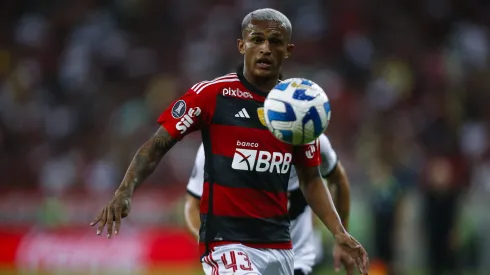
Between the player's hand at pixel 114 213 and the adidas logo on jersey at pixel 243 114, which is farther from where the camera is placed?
the adidas logo on jersey at pixel 243 114

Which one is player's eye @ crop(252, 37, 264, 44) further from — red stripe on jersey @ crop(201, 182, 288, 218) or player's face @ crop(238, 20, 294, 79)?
red stripe on jersey @ crop(201, 182, 288, 218)

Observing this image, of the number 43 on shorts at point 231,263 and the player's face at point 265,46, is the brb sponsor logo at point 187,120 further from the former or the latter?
the number 43 on shorts at point 231,263

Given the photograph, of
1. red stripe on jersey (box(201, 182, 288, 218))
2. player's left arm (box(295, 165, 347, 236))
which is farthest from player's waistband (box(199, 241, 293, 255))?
player's left arm (box(295, 165, 347, 236))

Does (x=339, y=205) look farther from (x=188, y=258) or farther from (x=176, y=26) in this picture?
(x=176, y=26)

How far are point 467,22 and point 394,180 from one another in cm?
658

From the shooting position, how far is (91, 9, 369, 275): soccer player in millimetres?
5352

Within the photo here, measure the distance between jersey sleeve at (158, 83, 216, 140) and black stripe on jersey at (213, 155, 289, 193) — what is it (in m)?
0.25

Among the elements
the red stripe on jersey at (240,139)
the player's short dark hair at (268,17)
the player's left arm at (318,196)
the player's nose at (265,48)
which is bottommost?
the player's left arm at (318,196)

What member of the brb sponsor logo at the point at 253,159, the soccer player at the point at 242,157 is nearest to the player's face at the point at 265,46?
the soccer player at the point at 242,157

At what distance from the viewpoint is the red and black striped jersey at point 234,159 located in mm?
5391

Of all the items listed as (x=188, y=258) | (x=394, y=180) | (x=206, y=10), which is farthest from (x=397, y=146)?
(x=206, y=10)

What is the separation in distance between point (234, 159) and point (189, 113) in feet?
1.24

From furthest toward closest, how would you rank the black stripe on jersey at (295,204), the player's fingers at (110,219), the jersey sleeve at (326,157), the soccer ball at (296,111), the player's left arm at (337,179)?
1. the black stripe on jersey at (295,204)
2. the player's left arm at (337,179)
3. the jersey sleeve at (326,157)
4. the soccer ball at (296,111)
5. the player's fingers at (110,219)

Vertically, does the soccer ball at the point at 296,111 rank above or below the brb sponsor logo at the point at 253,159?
above
